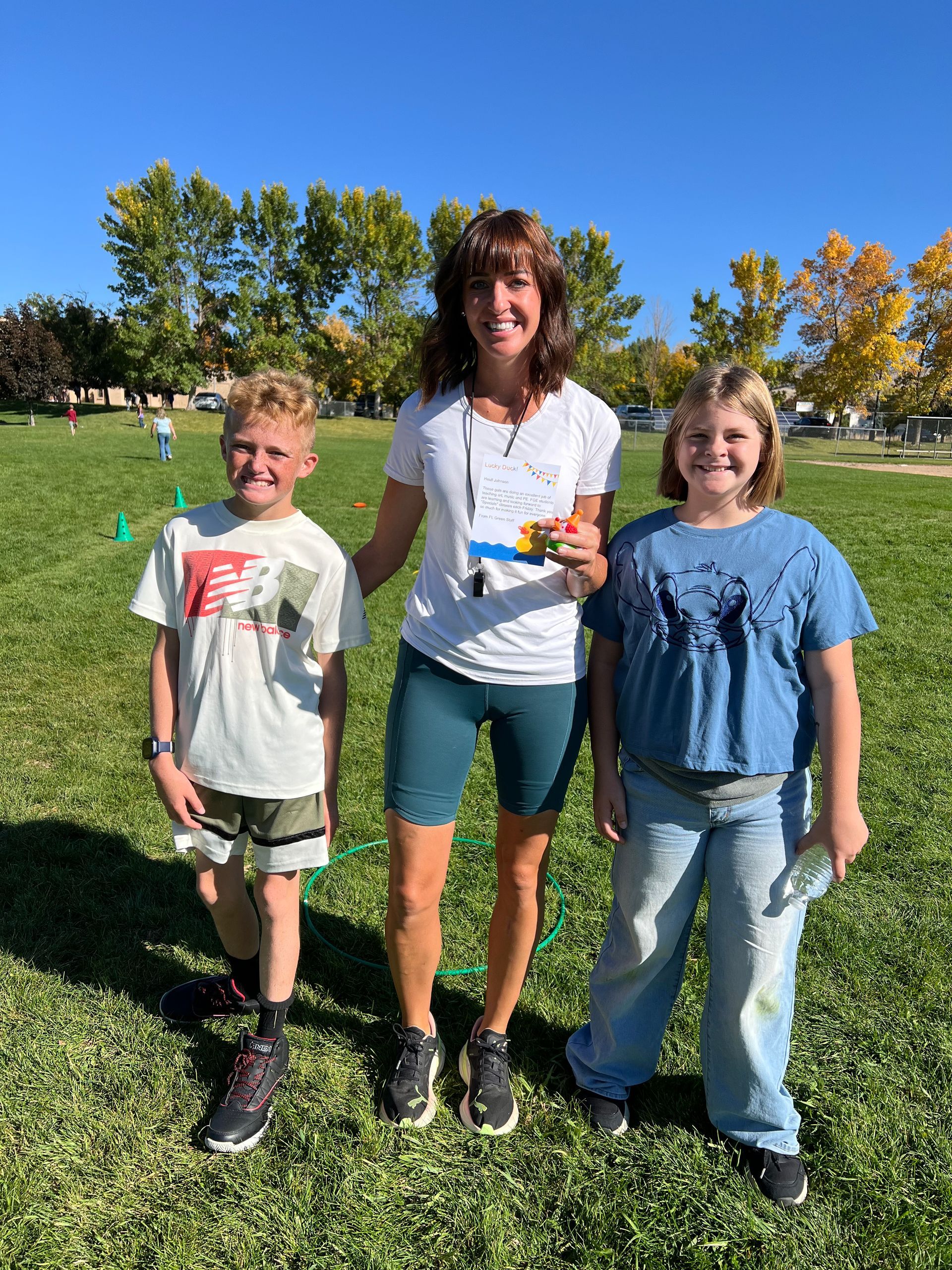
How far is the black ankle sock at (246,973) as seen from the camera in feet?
8.65

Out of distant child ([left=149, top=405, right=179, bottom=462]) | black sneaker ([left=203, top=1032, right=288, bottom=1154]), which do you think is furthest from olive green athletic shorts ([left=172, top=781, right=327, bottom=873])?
distant child ([left=149, top=405, right=179, bottom=462])

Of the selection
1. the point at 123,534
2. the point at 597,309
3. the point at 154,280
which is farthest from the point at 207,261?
the point at 123,534

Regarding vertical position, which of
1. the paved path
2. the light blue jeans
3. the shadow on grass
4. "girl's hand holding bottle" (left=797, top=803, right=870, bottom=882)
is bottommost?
the shadow on grass

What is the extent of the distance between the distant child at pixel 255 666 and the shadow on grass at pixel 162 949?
17.9 inches

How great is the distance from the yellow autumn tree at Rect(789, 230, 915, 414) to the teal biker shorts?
41738 mm

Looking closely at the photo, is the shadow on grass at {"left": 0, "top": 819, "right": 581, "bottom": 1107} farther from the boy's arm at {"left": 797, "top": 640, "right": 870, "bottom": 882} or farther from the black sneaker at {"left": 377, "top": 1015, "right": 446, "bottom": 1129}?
the boy's arm at {"left": 797, "top": 640, "right": 870, "bottom": 882}

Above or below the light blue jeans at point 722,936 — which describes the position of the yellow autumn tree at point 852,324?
above

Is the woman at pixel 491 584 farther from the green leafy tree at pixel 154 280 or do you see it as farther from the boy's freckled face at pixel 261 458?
the green leafy tree at pixel 154 280

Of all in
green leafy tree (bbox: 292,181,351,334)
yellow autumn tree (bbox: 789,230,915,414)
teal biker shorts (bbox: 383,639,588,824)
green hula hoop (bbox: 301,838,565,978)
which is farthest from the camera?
green leafy tree (bbox: 292,181,351,334)

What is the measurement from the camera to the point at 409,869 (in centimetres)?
222

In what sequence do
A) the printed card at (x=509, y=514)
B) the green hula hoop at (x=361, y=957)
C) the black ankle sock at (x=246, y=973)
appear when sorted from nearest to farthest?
the printed card at (x=509, y=514) < the black ankle sock at (x=246, y=973) < the green hula hoop at (x=361, y=957)

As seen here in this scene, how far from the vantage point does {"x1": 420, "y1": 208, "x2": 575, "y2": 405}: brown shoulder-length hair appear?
6.61 feet

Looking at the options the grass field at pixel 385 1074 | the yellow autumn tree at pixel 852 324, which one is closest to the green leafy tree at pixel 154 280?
the yellow autumn tree at pixel 852 324

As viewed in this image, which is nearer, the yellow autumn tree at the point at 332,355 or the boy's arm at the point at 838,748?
the boy's arm at the point at 838,748
